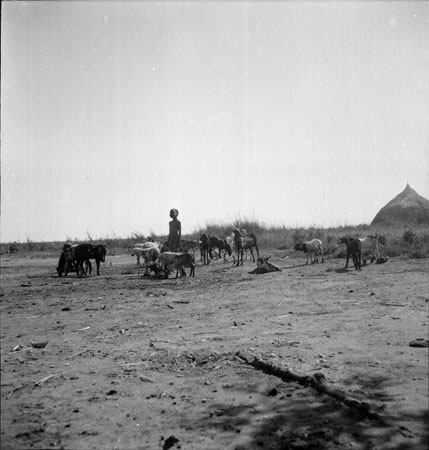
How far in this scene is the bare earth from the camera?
355 cm

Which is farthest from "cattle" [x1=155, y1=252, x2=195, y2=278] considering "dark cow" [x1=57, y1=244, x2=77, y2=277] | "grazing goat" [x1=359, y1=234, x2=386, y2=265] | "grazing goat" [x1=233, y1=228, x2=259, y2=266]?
"grazing goat" [x1=359, y1=234, x2=386, y2=265]

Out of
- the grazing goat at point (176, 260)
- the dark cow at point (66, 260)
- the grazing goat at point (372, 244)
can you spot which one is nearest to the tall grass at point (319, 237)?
the grazing goat at point (372, 244)

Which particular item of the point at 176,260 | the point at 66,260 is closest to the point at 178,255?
the point at 176,260

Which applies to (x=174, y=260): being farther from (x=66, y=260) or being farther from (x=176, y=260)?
(x=66, y=260)

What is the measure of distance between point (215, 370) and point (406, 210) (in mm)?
28753

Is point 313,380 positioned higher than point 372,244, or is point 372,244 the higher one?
point 372,244

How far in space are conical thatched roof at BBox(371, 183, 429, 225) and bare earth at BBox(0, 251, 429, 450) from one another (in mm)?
22036

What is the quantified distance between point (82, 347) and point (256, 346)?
2.34m

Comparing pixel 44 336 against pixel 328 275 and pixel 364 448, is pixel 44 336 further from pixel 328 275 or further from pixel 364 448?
pixel 328 275

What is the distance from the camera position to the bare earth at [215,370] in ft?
11.7

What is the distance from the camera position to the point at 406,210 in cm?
3020

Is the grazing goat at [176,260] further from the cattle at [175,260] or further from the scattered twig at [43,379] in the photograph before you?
the scattered twig at [43,379]

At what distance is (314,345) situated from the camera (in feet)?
18.1

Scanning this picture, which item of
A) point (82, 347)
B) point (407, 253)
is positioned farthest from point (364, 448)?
point (407, 253)
